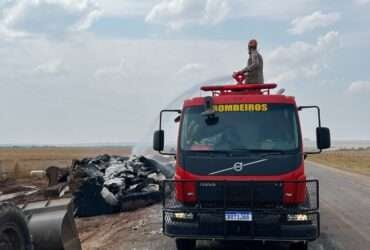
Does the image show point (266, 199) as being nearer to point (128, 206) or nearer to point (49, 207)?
point (49, 207)

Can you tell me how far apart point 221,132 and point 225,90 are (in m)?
1.24

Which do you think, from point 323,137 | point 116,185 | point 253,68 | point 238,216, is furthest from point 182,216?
point 116,185

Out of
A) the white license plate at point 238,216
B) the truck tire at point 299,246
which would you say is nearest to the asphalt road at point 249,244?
the truck tire at point 299,246

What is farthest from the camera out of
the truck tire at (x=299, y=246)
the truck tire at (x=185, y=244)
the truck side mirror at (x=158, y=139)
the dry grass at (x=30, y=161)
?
the dry grass at (x=30, y=161)

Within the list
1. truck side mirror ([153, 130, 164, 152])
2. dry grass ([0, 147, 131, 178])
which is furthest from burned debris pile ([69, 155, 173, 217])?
dry grass ([0, 147, 131, 178])

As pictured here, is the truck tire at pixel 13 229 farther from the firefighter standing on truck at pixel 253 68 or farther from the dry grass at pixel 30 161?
the dry grass at pixel 30 161

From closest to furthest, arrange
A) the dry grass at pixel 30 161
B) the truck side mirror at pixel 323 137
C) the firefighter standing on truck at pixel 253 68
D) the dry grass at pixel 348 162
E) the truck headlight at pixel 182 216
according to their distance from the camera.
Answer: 1. the truck headlight at pixel 182 216
2. the truck side mirror at pixel 323 137
3. the firefighter standing on truck at pixel 253 68
4. the dry grass at pixel 30 161
5. the dry grass at pixel 348 162

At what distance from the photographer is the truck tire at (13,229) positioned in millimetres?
6700

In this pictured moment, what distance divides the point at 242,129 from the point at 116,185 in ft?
27.1

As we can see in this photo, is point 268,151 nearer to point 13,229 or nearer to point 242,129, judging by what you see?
point 242,129

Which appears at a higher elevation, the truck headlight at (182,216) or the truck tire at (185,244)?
the truck headlight at (182,216)

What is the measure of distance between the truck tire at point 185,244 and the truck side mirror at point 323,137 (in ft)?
8.38

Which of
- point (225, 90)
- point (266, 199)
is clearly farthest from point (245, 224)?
point (225, 90)

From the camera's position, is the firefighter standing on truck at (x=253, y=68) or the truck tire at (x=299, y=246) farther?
the firefighter standing on truck at (x=253, y=68)
